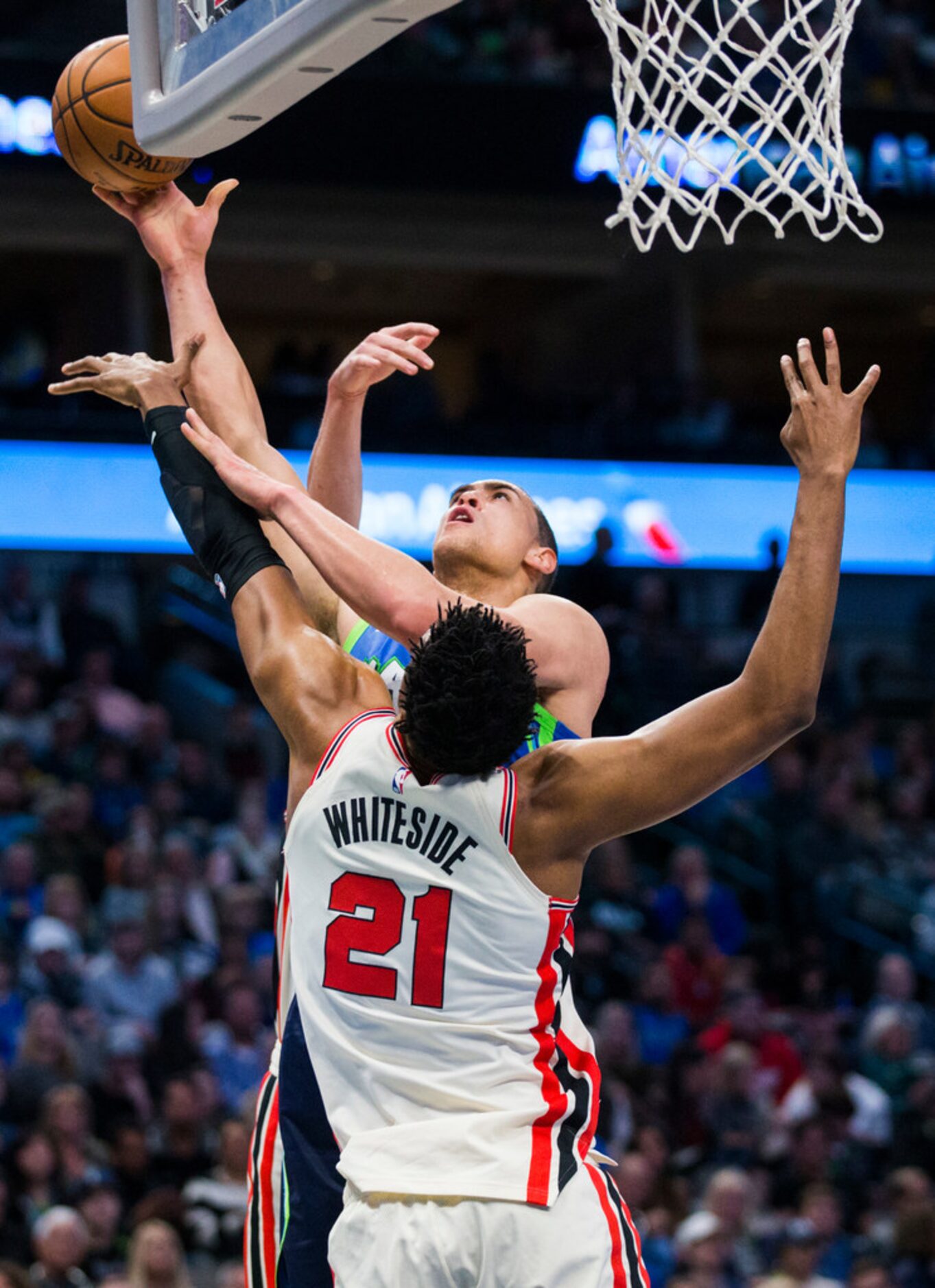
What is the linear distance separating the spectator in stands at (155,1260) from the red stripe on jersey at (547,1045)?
4081 millimetres

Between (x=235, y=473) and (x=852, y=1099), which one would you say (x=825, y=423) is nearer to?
(x=235, y=473)

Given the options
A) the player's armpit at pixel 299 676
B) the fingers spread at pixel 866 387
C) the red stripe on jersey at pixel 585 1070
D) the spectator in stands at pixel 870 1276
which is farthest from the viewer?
the spectator in stands at pixel 870 1276

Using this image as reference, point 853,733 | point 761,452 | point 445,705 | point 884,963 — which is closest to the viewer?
point 445,705

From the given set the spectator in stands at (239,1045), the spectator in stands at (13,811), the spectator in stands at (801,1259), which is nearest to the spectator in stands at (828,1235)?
the spectator in stands at (801,1259)

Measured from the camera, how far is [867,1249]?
8.21m

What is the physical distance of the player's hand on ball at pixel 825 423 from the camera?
3.13 meters

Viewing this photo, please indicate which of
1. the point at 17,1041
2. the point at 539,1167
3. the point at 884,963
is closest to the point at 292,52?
the point at 539,1167

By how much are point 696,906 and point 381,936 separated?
8.00 m

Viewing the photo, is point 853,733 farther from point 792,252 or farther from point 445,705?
point 445,705

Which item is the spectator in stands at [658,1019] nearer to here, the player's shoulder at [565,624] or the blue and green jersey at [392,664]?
the blue and green jersey at [392,664]

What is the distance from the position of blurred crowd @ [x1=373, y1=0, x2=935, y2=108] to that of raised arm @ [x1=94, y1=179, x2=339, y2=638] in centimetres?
926

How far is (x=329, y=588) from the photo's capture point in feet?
13.3

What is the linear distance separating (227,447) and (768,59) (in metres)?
1.45

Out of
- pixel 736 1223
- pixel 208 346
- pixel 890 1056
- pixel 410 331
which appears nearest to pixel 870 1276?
pixel 736 1223
